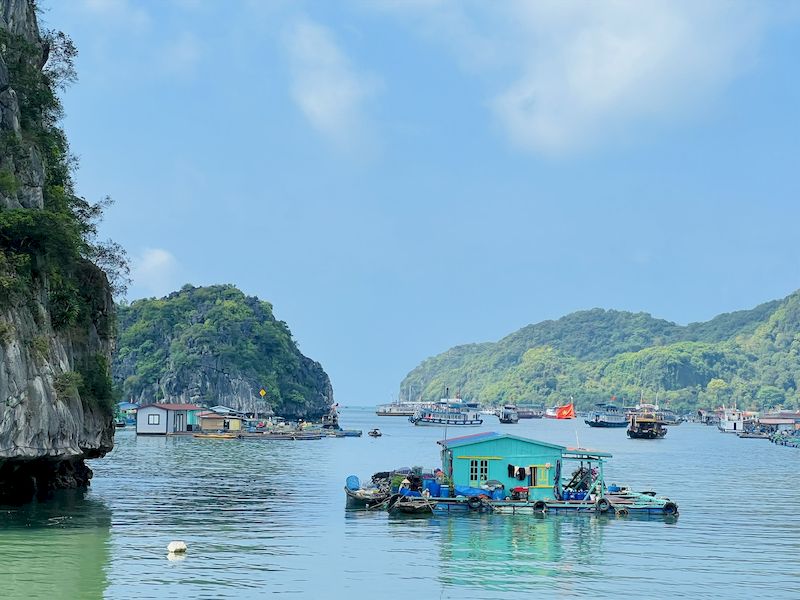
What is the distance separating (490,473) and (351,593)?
55.0 feet

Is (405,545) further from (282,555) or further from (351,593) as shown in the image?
(351,593)

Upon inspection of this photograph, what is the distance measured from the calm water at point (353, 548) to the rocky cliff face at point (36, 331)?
2.45m

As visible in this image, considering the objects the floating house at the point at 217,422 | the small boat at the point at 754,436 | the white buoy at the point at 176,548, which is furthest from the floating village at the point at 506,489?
the small boat at the point at 754,436

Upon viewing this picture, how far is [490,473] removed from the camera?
140ft

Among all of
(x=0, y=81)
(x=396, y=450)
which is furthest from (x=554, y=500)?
(x=396, y=450)

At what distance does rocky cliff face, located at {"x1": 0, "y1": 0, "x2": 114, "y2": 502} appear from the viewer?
3531 cm

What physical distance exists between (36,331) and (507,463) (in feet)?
63.2

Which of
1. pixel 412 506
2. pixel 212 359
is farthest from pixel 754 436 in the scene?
pixel 412 506

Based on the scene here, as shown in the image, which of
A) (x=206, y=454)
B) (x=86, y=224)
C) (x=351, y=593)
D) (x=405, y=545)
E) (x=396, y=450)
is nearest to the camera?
(x=351, y=593)

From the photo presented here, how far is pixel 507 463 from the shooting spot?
139 ft

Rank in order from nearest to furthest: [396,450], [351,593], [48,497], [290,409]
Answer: [351,593], [48,497], [396,450], [290,409]

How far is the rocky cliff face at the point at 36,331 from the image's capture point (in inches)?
1390

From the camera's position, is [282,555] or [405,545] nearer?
[282,555]

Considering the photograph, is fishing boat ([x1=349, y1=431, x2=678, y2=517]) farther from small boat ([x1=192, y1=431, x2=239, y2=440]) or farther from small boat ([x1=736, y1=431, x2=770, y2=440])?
small boat ([x1=736, y1=431, x2=770, y2=440])
